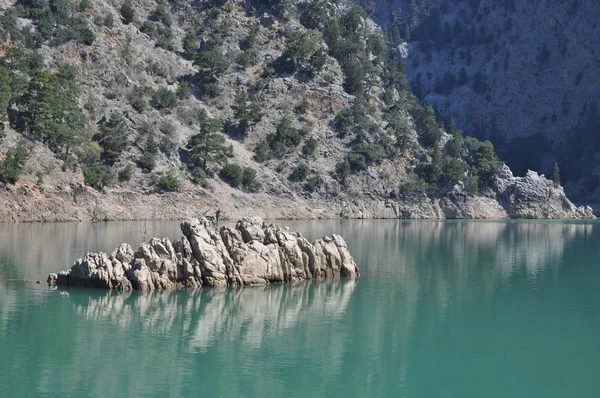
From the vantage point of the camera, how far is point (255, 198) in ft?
441

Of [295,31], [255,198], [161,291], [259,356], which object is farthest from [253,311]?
[295,31]

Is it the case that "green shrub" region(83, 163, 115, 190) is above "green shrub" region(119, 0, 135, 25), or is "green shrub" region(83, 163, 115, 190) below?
below

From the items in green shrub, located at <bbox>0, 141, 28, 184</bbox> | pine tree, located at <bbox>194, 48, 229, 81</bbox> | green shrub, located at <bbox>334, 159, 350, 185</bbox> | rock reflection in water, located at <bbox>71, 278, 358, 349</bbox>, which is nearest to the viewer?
rock reflection in water, located at <bbox>71, 278, 358, 349</bbox>

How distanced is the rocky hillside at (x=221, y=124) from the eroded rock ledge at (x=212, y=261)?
178ft

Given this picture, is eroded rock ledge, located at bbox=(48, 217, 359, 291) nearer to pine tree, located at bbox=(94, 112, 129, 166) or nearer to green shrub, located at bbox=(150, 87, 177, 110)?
pine tree, located at bbox=(94, 112, 129, 166)

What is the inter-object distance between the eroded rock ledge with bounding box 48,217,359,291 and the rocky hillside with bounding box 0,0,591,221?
54.3 m

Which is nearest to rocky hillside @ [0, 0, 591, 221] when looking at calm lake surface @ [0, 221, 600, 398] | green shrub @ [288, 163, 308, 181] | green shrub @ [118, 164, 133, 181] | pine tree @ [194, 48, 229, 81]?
green shrub @ [118, 164, 133, 181]

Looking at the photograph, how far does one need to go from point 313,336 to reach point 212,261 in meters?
14.5

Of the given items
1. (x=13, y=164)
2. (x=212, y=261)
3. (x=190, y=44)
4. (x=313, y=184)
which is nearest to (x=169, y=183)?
(x=13, y=164)

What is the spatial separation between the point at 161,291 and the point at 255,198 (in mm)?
82428

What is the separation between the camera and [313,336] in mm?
41938

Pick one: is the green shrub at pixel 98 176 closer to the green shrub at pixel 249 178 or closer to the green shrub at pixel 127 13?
the green shrub at pixel 249 178

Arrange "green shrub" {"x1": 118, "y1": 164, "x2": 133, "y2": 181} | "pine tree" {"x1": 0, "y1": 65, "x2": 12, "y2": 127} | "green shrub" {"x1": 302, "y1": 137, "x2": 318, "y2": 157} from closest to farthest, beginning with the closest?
"pine tree" {"x1": 0, "y1": 65, "x2": 12, "y2": 127} → "green shrub" {"x1": 118, "y1": 164, "x2": 133, "y2": 181} → "green shrub" {"x1": 302, "y1": 137, "x2": 318, "y2": 157}

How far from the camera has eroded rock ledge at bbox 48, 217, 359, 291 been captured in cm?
5209
